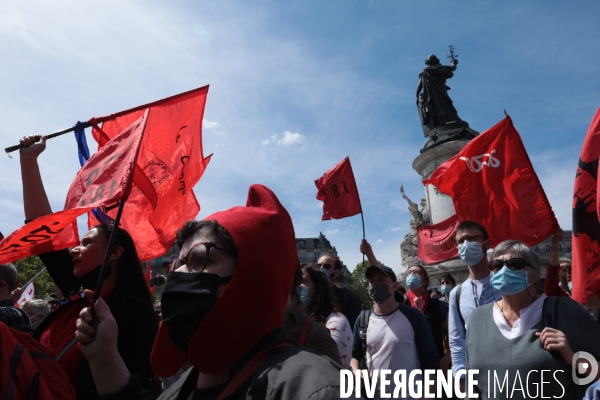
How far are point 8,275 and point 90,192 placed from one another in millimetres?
1698

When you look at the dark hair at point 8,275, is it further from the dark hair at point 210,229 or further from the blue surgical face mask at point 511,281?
the blue surgical face mask at point 511,281

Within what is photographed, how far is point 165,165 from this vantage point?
15.9 ft

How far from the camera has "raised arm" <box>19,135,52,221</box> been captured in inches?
121

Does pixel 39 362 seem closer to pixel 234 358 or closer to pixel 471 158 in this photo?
pixel 234 358

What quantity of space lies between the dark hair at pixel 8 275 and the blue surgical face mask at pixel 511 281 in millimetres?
3620

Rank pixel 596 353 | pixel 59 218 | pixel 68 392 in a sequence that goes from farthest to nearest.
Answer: pixel 596 353
pixel 59 218
pixel 68 392

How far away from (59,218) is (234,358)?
4.72ft

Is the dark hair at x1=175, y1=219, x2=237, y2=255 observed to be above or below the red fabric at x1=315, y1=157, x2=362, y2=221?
below

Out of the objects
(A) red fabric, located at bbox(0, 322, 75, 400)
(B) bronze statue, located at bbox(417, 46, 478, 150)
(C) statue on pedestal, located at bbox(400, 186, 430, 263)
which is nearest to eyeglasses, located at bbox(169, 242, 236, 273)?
(A) red fabric, located at bbox(0, 322, 75, 400)

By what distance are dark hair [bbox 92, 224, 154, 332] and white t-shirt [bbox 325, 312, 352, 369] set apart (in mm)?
1935

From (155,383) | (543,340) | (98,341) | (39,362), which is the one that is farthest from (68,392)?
(543,340)

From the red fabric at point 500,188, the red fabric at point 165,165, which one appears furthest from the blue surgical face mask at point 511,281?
the red fabric at point 165,165

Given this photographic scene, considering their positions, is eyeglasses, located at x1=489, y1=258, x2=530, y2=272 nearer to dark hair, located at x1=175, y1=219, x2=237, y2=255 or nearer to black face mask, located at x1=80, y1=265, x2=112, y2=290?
dark hair, located at x1=175, y1=219, x2=237, y2=255

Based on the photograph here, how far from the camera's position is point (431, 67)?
24.3 meters
